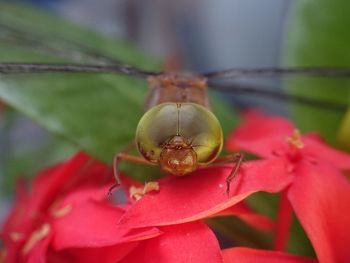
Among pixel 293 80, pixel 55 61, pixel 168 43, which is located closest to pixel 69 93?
pixel 55 61

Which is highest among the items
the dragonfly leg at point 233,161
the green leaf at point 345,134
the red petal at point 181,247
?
the dragonfly leg at point 233,161

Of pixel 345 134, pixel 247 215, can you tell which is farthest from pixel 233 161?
pixel 345 134

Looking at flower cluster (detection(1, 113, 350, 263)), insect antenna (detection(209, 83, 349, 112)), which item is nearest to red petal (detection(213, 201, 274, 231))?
flower cluster (detection(1, 113, 350, 263))

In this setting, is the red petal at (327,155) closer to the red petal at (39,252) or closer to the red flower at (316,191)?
the red flower at (316,191)

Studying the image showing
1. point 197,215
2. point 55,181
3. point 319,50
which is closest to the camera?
point 197,215

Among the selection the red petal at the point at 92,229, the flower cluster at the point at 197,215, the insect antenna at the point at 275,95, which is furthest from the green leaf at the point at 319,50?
the red petal at the point at 92,229

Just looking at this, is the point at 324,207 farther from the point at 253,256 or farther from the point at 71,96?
the point at 71,96

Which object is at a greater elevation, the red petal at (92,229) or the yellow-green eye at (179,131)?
the yellow-green eye at (179,131)

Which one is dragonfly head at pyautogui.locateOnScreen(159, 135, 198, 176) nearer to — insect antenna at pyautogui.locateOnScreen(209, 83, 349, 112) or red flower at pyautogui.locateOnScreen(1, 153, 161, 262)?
red flower at pyautogui.locateOnScreen(1, 153, 161, 262)
